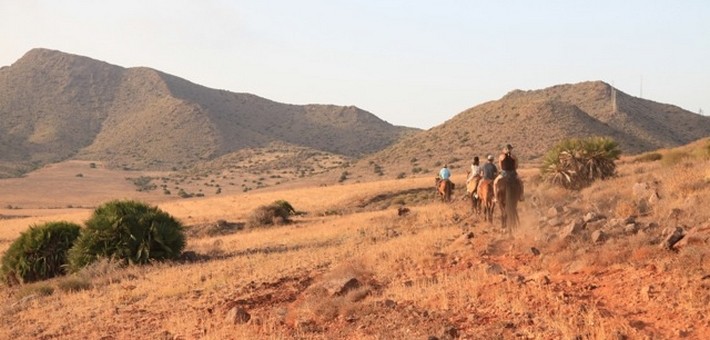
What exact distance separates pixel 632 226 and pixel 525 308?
3.56 m

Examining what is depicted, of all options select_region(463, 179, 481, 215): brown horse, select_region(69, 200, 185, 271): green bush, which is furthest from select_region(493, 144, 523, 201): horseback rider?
select_region(69, 200, 185, 271): green bush

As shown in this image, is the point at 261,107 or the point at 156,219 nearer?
the point at 156,219

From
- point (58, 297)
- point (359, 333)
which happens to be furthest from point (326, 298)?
point (58, 297)

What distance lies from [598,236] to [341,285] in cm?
444

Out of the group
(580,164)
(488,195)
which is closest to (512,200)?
(488,195)

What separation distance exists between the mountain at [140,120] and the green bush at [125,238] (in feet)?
261

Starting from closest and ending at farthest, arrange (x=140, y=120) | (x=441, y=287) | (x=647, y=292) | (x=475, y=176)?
(x=647, y=292)
(x=441, y=287)
(x=475, y=176)
(x=140, y=120)

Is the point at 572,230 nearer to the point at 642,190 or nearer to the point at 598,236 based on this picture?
the point at 598,236

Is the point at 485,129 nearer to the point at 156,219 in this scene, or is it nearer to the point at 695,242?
the point at 156,219

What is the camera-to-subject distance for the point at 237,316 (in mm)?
9602

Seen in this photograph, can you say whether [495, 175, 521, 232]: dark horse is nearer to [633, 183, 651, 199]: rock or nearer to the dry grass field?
the dry grass field

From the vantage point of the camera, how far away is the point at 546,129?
67500 mm

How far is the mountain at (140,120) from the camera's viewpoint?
106 meters

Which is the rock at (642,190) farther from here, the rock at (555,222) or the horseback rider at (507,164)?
the rock at (555,222)
